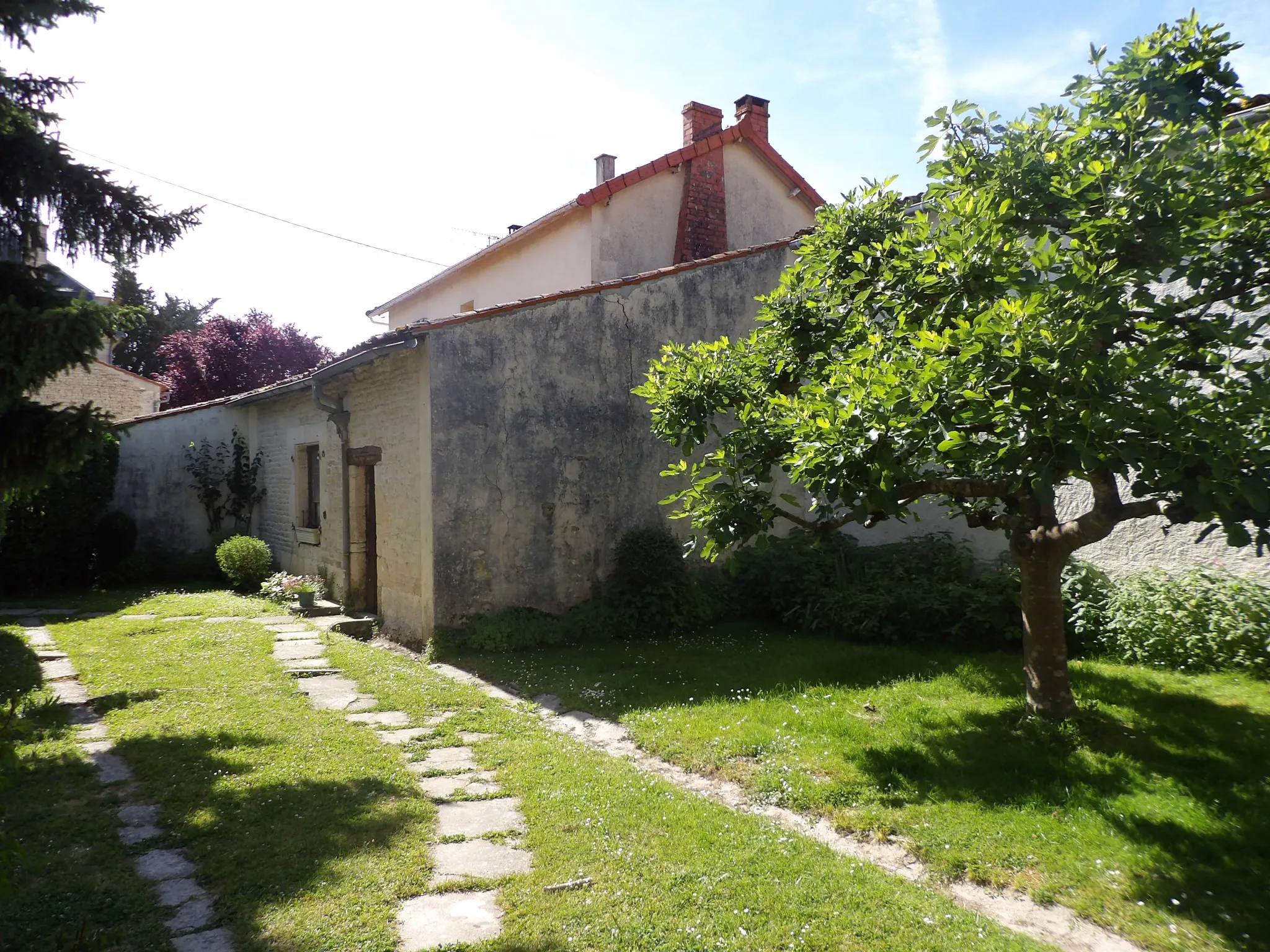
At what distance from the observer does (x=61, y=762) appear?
507 cm

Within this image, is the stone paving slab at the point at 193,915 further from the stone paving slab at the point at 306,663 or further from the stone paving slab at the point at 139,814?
the stone paving slab at the point at 306,663

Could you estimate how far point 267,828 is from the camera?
4.09 meters

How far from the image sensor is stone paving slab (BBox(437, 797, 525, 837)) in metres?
4.15

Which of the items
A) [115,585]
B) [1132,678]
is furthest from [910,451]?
[115,585]

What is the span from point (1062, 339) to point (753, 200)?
10829 millimetres

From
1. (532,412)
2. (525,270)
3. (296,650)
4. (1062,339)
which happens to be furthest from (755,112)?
(1062,339)

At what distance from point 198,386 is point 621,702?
24.2 meters

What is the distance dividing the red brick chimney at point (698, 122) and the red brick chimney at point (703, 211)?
0.21 metres

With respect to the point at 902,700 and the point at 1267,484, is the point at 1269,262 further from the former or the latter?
the point at 902,700

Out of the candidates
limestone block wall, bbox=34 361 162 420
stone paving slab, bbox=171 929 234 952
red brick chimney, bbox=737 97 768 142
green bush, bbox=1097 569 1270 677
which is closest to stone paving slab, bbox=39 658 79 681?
stone paving slab, bbox=171 929 234 952

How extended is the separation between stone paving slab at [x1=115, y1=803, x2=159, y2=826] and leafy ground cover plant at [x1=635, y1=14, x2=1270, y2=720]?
11.7ft

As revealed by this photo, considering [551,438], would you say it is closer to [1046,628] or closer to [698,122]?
[1046,628]

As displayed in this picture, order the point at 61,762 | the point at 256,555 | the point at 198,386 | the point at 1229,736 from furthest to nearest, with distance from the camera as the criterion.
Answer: the point at 198,386 < the point at 256,555 < the point at 61,762 < the point at 1229,736

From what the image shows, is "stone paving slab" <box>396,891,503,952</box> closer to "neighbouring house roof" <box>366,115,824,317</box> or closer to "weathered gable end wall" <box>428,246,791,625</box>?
"weathered gable end wall" <box>428,246,791,625</box>
